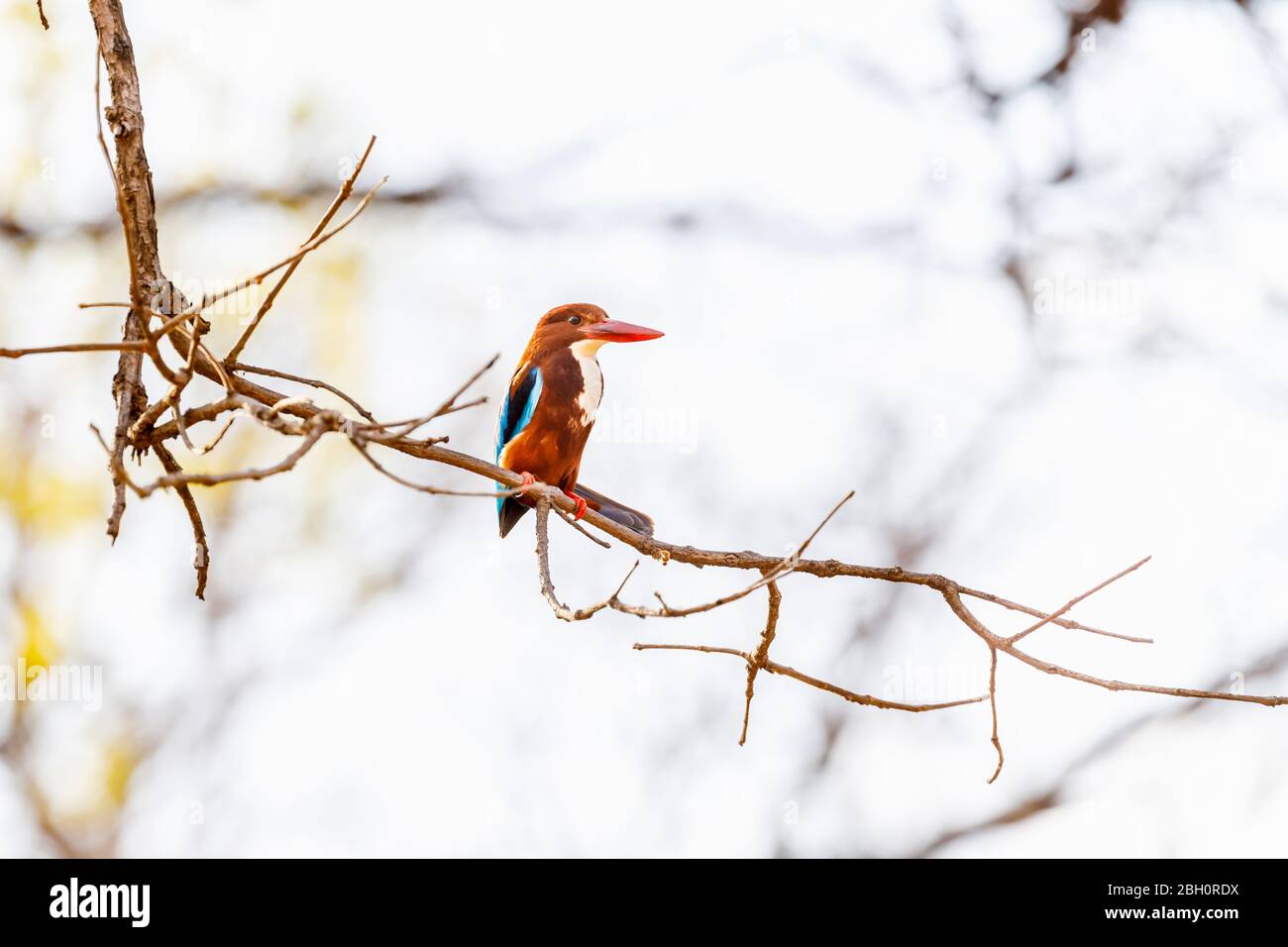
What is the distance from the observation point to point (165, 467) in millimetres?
2391

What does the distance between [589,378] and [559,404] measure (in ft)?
0.57

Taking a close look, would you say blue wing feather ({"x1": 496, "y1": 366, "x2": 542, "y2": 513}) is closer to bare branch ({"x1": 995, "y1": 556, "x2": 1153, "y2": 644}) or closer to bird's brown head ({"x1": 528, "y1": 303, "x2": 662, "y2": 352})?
bird's brown head ({"x1": 528, "y1": 303, "x2": 662, "y2": 352})

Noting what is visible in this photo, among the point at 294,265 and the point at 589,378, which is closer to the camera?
the point at 294,265

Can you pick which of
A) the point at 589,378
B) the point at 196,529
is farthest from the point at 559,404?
the point at 196,529

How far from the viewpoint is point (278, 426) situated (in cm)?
197

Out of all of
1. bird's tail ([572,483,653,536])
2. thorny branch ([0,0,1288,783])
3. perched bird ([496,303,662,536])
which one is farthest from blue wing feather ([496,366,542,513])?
thorny branch ([0,0,1288,783])

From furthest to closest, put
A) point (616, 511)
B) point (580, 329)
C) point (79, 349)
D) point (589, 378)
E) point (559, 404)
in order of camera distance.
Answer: point (580, 329) → point (589, 378) → point (559, 404) → point (616, 511) → point (79, 349)

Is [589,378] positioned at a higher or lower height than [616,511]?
higher

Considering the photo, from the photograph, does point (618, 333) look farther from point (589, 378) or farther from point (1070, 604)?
point (1070, 604)

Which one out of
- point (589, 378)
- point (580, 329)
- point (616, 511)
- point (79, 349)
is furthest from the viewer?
point (580, 329)

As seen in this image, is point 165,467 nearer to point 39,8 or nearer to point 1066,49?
point 39,8

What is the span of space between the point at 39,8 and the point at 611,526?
1699mm

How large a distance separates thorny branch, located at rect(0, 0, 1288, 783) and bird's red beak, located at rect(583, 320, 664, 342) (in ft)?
4.13
